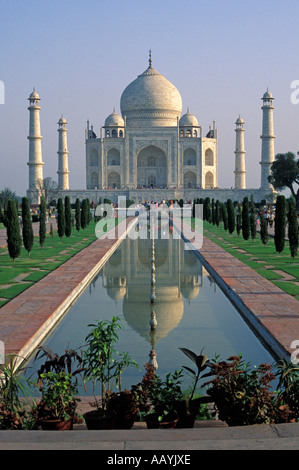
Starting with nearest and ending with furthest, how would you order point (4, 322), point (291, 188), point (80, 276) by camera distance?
point (4, 322) < point (80, 276) < point (291, 188)

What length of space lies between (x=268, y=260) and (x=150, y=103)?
34.6m

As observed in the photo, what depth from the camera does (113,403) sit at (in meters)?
3.09

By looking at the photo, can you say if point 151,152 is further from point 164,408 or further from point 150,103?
point 164,408

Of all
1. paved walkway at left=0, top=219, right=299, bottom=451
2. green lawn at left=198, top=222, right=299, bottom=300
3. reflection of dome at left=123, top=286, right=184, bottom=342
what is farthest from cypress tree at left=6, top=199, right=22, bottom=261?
green lawn at left=198, top=222, right=299, bottom=300

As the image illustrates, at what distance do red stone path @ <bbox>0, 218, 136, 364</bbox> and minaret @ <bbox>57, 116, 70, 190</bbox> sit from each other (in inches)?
1215

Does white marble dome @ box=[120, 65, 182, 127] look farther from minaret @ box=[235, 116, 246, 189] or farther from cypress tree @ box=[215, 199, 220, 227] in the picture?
cypress tree @ box=[215, 199, 220, 227]

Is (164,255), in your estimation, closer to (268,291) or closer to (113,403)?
(268,291)

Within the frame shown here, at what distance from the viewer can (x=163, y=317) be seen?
253 inches

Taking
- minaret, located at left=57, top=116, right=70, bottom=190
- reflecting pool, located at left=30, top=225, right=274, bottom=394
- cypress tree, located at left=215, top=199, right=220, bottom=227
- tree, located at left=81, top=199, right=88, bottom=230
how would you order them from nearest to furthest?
reflecting pool, located at left=30, top=225, right=274, bottom=394 → tree, located at left=81, top=199, right=88, bottom=230 → cypress tree, located at left=215, top=199, right=220, bottom=227 → minaret, located at left=57, top=116, right=70, bottom=190

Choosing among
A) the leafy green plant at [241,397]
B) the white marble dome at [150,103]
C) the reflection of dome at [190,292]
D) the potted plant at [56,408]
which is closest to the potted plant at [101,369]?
the potted plant at [56,408]

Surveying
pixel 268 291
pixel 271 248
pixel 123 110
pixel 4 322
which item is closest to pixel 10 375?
pixel 4 322

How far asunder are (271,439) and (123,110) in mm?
44320

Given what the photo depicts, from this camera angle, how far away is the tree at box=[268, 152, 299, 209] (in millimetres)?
35000

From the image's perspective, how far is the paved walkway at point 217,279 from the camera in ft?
8.05
